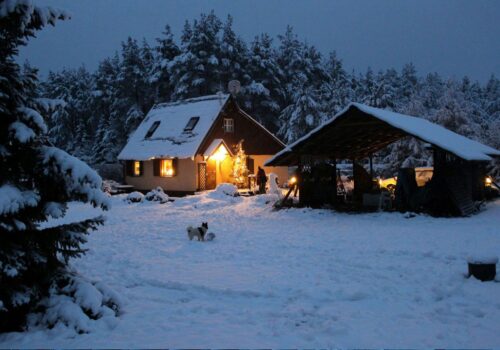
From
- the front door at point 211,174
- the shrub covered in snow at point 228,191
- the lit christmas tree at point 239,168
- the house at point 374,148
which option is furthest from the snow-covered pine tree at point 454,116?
the shrub covered in snow at point 228,191

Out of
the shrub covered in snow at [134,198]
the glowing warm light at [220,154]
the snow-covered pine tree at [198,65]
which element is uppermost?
the snow-covered pine tree at [198,65]

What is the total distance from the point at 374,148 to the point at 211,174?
11.7 meters

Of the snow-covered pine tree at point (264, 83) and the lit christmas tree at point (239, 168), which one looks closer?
the lit christmas tree at point (239, 168)

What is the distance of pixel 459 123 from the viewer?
37.0 metres

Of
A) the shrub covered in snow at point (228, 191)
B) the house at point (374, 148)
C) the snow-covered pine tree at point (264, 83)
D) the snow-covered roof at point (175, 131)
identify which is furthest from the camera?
the snow-covered pine tree at point (264, 83)

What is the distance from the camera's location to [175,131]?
3300cm

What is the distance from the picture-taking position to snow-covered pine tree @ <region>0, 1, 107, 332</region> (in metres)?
5.79

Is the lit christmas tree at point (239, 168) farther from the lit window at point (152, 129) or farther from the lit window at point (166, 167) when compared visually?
the lit window at point (152, 129)

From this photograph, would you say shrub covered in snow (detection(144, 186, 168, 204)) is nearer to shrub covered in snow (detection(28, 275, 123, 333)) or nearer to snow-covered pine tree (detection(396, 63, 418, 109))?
shrub covered in snow (detection(28, 275, 123, 333))

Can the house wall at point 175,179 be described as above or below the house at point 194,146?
below

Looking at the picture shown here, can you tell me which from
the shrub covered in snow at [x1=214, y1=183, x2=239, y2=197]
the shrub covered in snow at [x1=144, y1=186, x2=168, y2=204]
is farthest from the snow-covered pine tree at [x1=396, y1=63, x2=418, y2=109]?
the shrub covered in snow at [x1=144, y1=186, x2=168, y2=204]

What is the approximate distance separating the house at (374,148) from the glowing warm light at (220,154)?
10.2 m

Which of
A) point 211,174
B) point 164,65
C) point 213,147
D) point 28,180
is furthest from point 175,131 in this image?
point 28,180

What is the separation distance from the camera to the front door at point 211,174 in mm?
31062
